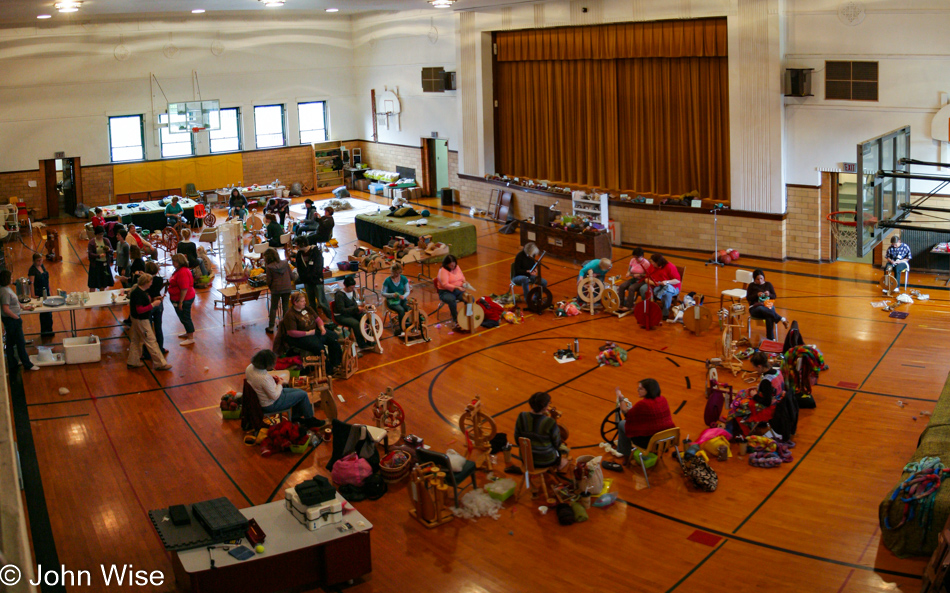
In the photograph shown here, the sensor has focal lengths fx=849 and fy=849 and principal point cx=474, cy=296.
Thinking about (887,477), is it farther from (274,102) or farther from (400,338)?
(274,102)

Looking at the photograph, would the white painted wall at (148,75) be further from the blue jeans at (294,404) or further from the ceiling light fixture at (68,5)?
the blue jeans at (294,404)

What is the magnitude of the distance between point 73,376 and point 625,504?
8.61m

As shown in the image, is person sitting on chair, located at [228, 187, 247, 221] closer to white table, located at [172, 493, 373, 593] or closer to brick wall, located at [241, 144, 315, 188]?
brick wall, located at [241, 144, 315, 188]

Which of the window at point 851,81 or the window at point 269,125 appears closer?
the window at point 851,81

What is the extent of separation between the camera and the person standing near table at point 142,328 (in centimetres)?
1241

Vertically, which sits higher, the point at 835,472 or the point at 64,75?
the point at 64,75

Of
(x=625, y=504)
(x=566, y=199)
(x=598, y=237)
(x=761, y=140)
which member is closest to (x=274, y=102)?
(x=566, y=199)

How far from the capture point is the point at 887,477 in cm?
880

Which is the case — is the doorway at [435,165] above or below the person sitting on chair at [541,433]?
above

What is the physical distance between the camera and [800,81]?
53.3 ft

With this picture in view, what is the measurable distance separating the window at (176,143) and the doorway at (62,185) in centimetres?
263

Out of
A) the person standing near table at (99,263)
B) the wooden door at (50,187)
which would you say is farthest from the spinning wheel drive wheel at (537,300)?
the wooden door at (50,187)

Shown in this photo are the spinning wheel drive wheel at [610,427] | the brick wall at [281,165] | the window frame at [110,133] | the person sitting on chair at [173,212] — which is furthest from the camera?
the brick wall at [281,165]

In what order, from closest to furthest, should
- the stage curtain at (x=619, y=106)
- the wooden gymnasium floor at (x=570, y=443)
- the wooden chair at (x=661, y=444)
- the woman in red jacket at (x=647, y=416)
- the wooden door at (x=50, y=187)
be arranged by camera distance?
the wooden gymnasium floor at (x=570, y=443), the wooden chair at (x=661, y=444), the woman in red jacket at (x=647, y=416), the stage curtain at (x=619, y=106), the wooden door at (x=50, y=187)
